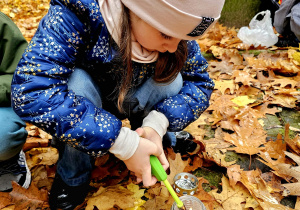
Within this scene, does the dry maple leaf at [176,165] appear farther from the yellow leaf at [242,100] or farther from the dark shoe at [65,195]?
the yellow leaf at [242,100]

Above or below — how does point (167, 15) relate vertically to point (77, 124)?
above

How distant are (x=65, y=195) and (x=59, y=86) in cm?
59

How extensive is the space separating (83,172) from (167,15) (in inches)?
35.1

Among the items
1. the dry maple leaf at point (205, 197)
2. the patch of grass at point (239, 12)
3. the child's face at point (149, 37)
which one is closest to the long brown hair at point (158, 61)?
the child's face at point (149, 37)

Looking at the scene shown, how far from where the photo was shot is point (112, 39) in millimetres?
1068

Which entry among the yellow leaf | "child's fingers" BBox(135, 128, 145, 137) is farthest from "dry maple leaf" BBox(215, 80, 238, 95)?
"child's fingers" BBox(135, 128, 145, 137)

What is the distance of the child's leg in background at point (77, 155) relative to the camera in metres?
1.16

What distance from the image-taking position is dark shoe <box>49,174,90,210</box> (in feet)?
4.11

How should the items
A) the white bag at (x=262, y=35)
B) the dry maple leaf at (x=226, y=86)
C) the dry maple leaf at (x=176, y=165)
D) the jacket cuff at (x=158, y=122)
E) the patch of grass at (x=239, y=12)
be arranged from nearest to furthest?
the jacket cuff at (x=158, y=122) < the dry maple leaf at (x=176, y=165) < the dry maple leaf at (x=226, y=86) < the white bag at (x=262, y=35) < the patch of grass at (x=239, y=12)

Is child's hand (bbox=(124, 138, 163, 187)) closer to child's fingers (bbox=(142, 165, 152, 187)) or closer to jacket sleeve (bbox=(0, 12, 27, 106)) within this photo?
child's fingers (bbox=(142, 165, 152, 187))

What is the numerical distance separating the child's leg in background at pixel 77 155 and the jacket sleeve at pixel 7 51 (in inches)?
13.6

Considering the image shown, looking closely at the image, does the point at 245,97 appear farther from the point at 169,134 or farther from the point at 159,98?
the point at 159,98

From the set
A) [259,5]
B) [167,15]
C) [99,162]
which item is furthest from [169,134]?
[259,5]

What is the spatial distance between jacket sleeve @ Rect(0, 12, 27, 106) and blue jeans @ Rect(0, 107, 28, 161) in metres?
0.08
